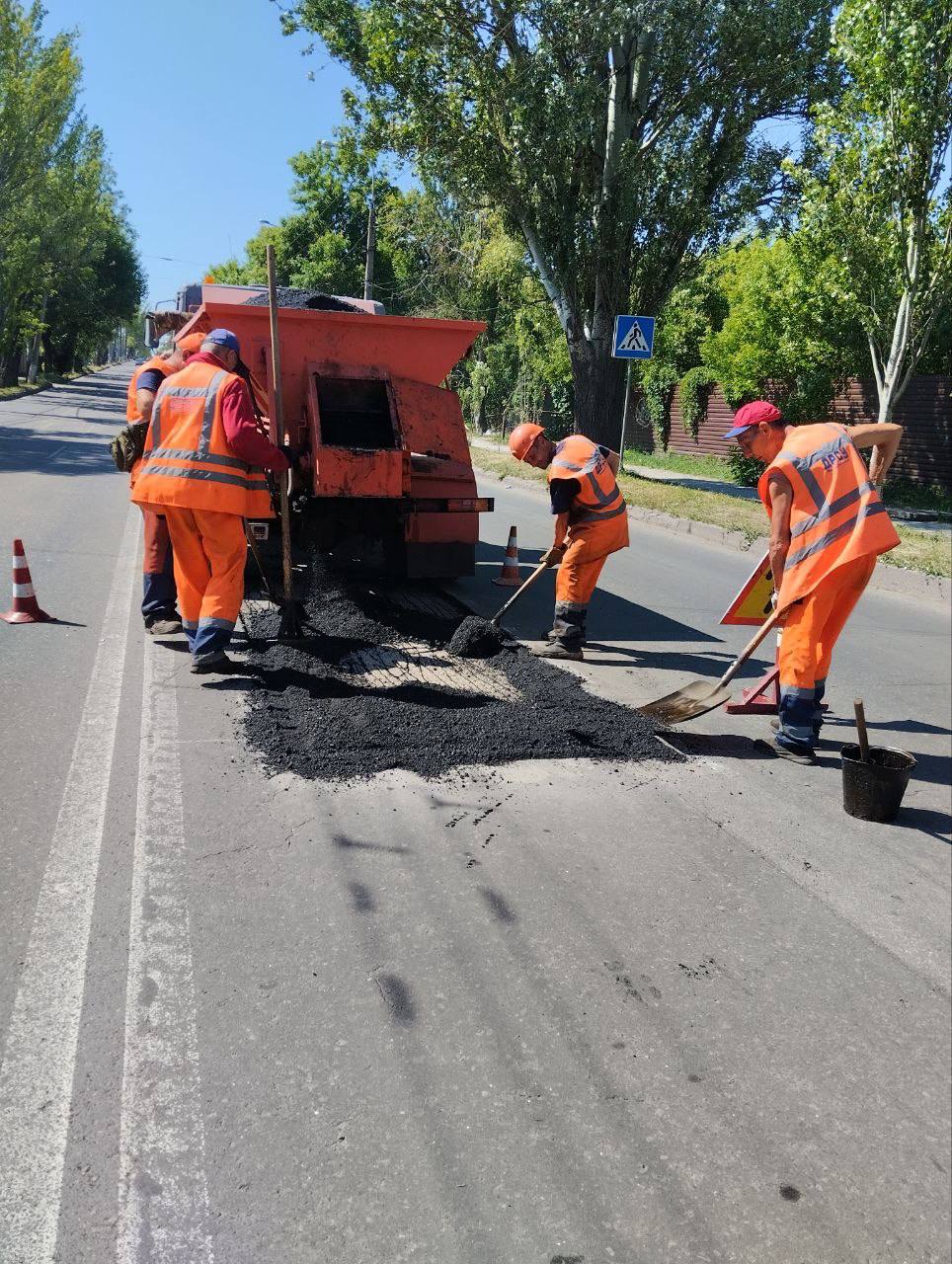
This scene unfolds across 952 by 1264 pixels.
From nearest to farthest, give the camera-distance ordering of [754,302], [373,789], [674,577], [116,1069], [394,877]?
1. [116,1069]
2. [394,877]
3. [373,789]
4. [674,577]
5. [754,302]

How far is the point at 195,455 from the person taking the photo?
548 centimetres

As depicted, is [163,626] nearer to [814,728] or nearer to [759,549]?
[814,728]

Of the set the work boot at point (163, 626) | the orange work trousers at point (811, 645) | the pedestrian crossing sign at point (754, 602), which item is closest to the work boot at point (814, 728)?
the orange work trousers at point (811, 645)

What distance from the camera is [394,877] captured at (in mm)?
3459

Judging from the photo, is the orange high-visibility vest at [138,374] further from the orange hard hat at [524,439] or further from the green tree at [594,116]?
the green tree at [594,116]

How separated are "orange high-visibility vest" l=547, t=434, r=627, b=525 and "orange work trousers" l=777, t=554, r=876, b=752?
177 cm

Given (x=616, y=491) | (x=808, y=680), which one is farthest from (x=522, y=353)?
(x=808, y=680)

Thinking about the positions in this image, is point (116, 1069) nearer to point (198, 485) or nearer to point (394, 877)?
point (394, 877)

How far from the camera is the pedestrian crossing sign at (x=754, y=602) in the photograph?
5566mm

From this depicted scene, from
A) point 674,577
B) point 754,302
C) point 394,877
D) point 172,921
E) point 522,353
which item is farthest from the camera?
point 522,353

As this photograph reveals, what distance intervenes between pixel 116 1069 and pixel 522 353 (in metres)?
29.5

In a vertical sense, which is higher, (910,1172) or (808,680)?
(808,680)

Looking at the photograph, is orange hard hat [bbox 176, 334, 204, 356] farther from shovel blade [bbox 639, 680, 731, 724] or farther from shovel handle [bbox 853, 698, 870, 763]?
shovel handle [bbox 853, 698, 870, 763]

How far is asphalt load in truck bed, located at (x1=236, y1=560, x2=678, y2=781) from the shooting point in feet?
15.1
